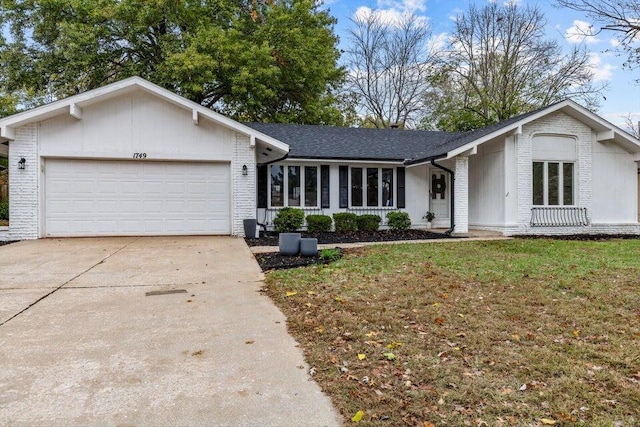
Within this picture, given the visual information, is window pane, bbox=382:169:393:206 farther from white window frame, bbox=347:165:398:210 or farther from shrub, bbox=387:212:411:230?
shrub, bbox=387:212:411:230

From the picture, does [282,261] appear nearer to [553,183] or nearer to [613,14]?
[553,183]

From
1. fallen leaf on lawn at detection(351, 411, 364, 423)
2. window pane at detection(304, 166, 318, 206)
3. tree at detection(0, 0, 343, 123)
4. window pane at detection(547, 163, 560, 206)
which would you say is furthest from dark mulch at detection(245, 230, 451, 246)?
tree at detection(0, 0, 343, 123)

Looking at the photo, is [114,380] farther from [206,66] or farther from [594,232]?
[206,66]

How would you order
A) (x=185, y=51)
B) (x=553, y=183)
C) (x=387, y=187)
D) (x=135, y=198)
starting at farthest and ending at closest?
(x=185, y=51) < (x=387, y=187) < (x=553, y=183) < (x=135, y=198)

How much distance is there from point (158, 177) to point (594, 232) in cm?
1417

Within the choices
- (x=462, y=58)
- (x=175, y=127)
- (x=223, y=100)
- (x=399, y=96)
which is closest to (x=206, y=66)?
(x=223, y=100)

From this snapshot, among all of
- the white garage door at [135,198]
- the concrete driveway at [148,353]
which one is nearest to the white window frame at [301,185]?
the white garage door at [135,198]

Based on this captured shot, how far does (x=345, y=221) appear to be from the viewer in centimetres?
1405

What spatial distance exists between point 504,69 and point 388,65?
7843 mm

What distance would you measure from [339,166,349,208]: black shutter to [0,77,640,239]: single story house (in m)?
0.04

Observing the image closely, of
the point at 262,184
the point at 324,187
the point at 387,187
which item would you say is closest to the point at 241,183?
the point at 262,184

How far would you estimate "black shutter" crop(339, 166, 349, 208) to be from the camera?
14.6 m

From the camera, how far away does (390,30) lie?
2906cm

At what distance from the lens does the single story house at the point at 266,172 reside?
11023 mm
